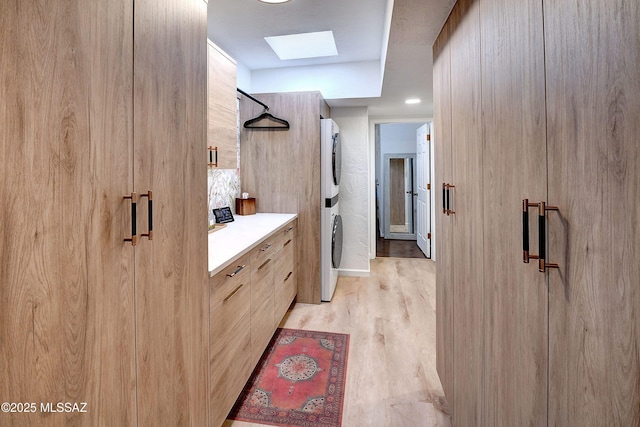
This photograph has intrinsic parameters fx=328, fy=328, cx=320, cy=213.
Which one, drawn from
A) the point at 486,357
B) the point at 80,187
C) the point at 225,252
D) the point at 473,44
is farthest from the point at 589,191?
the point at 225,252

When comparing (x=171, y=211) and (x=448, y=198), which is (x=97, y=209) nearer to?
(x=171, y=211)

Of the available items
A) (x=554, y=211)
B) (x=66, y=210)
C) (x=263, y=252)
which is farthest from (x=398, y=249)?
(x=66, y=210)

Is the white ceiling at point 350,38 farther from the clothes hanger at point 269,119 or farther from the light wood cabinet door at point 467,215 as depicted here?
the clothes hanger at point 269,119

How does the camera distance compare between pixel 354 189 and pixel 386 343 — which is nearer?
pixel 386 343

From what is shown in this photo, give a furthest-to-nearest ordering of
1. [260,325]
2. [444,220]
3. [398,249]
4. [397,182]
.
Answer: [397,182] → [398,249] → [260,325] → [444,220]

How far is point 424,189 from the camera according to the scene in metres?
5.32

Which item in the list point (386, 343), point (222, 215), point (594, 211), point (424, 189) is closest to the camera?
point (594, 211)

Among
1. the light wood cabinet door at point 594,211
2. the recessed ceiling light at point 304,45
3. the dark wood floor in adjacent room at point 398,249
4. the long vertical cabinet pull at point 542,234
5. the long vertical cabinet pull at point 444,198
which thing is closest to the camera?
the light wood cabinet door at point 594,211

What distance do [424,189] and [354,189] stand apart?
1541 mm

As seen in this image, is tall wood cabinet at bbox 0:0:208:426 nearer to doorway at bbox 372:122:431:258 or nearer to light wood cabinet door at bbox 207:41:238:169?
light wood cabinet door at bbox 207:41:238:169

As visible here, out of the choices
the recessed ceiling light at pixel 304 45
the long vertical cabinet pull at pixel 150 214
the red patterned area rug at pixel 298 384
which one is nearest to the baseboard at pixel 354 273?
the red patterned area rug at pixel 298 384

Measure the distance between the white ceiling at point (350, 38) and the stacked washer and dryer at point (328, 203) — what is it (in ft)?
2.06

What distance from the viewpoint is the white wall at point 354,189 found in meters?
4.31

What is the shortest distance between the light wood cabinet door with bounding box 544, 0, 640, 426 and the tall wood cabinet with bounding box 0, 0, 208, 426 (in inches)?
42.3
